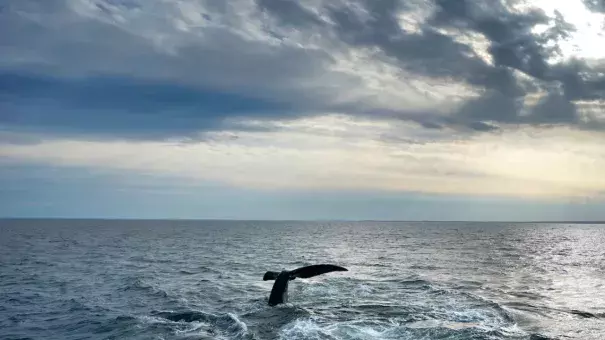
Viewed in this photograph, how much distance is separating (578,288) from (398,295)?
48.6ft

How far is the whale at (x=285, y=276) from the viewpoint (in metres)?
21.9

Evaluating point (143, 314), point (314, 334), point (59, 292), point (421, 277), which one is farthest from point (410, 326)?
point (59, 292)

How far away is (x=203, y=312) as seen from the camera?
23.5 metres

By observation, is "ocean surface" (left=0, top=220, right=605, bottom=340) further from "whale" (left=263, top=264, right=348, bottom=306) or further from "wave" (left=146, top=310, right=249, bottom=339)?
"whale" (left=263, top=264, right=348, bottom=306)

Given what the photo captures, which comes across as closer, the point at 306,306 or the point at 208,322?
the point at 208,322

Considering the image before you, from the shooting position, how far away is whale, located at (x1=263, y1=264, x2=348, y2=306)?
71.9 feet

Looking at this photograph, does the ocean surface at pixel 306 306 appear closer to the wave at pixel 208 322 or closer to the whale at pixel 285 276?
the wave at pixel 208 322

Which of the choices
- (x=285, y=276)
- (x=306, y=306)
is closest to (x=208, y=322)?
(x=285, y=276)

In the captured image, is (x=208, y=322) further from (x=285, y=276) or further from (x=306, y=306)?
(x=306, y=306)

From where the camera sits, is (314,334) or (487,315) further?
(487,315)

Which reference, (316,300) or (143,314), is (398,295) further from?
(143,314)

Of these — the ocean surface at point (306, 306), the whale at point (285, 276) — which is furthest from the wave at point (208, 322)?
the whale at point (285, 276)

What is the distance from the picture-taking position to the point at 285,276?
2367 cm

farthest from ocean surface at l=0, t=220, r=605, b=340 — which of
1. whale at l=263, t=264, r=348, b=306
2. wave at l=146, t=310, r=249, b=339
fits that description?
whale at l=263, t=264, r=348, b=306
